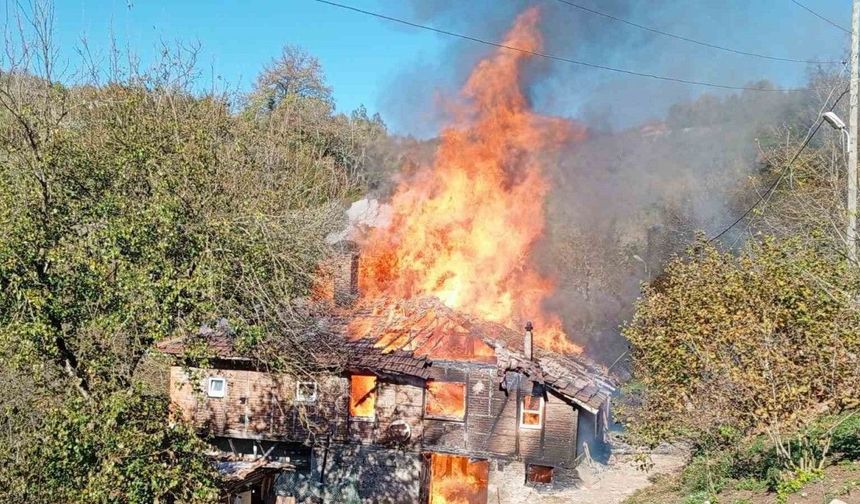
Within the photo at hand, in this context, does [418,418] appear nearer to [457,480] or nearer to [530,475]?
[457,480]

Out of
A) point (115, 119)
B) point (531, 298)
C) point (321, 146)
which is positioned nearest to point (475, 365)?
point (531, 298)

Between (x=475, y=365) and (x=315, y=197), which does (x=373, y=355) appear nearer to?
(x=475, y=365)

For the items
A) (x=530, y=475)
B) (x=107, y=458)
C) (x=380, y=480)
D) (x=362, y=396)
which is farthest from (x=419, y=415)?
(x=107, y=458)

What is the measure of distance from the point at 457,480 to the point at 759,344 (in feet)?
49.8

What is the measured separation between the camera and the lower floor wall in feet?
73.5

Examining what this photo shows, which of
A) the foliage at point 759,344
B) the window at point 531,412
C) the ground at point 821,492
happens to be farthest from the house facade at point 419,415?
the ground at point 821,492

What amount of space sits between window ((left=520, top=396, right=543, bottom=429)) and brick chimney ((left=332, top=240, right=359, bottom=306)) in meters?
9.97

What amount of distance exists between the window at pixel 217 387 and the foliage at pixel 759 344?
639 inches

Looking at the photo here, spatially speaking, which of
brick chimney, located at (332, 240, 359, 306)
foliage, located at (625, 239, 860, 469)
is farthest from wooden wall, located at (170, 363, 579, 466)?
foliage, located at (625, 239, 860, 469)

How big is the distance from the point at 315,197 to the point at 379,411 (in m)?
16.7

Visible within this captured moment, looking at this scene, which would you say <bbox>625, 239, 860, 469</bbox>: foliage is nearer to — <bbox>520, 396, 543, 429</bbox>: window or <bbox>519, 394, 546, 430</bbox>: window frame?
<bbox>519, 394, 546, 430</bbox>: window frame

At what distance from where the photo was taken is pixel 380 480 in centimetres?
2284

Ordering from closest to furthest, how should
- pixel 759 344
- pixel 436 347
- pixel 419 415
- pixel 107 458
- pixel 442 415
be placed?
pixel 107 458, pixel 759 344, pixel 419 415, pixel 442 415, pixel 436 347

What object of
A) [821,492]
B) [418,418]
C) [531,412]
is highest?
[821,492]
